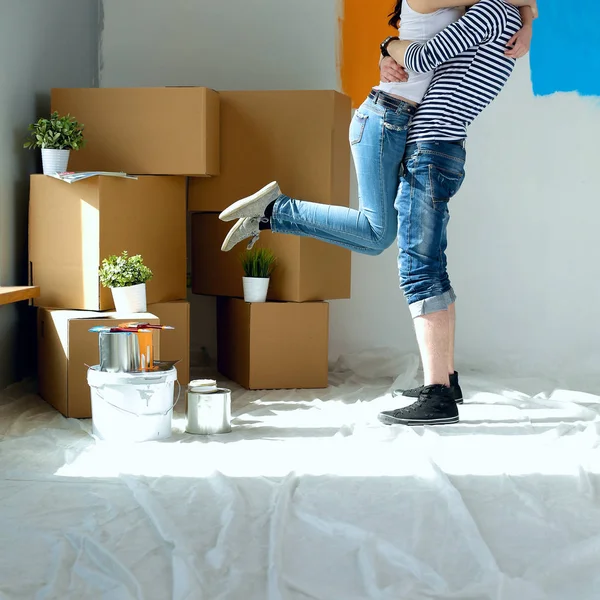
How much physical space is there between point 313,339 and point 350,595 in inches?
65.1

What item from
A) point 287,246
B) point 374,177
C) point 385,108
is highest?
point 385,108

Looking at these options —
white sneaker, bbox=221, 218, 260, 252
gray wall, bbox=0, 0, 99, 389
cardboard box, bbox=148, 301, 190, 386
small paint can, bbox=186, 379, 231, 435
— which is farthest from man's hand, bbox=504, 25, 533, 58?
gray wall, bbox=0, 0, 99, 389

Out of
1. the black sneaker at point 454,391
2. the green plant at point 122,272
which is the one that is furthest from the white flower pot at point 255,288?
the black sneaker at point 454,391

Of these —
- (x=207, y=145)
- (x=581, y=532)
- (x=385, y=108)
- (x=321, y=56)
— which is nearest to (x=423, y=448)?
(x=581, y=532)

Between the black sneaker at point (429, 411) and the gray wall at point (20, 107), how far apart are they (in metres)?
1.24

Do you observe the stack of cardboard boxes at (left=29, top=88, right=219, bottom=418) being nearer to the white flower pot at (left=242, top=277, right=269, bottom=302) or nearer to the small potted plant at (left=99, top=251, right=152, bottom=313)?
the small potted plant at (left=99, top=251, right=152, bottom=313)

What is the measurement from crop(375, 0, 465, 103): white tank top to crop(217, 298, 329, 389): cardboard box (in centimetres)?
87

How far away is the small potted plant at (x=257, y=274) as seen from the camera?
2.67 m

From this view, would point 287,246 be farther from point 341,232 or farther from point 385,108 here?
point 385,108

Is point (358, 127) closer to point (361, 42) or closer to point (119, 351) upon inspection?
point (119, 351)

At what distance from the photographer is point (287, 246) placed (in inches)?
107

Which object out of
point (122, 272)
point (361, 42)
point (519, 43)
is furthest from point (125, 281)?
point (361, 42)

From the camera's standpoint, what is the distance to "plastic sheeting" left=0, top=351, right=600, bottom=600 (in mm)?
1128

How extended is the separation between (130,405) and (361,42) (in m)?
1.84
